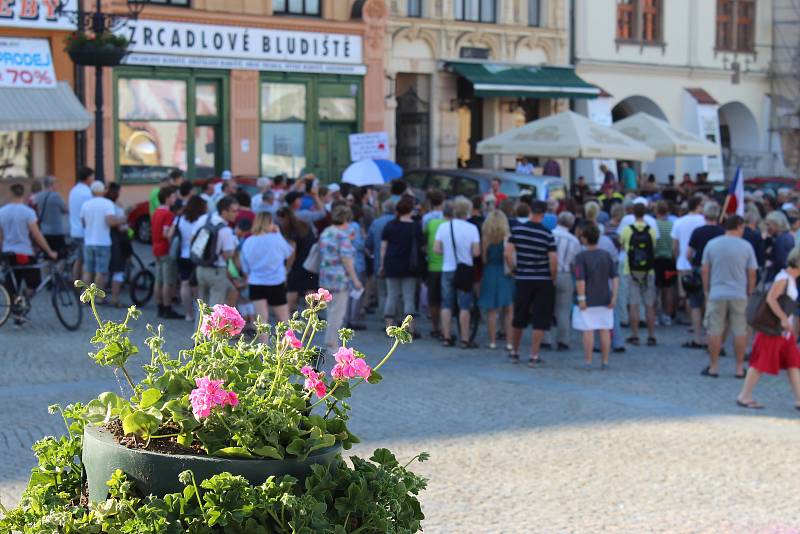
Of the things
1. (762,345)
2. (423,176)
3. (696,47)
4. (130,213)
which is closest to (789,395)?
(762,345)

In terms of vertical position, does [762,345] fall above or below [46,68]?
below

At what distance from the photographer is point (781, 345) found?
39.2ft

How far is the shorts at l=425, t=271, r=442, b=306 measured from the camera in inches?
614

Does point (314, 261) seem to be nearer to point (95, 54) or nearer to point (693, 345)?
point (693, 345)

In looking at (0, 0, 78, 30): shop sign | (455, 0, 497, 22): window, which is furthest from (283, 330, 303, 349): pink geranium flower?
(455, 0, 497, 22): window

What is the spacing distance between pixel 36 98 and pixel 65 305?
11.2m

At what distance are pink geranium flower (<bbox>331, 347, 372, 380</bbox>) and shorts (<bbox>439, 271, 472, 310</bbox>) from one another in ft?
36.7

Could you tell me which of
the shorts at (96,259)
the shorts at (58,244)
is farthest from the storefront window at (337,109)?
the shorts at (96,259)

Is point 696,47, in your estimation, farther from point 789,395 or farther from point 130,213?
point 789,395

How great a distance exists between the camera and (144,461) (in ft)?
12.3

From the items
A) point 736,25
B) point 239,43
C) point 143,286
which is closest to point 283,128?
point 239,43

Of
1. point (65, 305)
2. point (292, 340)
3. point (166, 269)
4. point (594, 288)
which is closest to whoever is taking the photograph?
point (292, 340)

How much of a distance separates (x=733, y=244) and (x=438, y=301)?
12.6ft

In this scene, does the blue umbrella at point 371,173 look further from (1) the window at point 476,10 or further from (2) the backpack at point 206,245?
(1) the window at point 476,10
